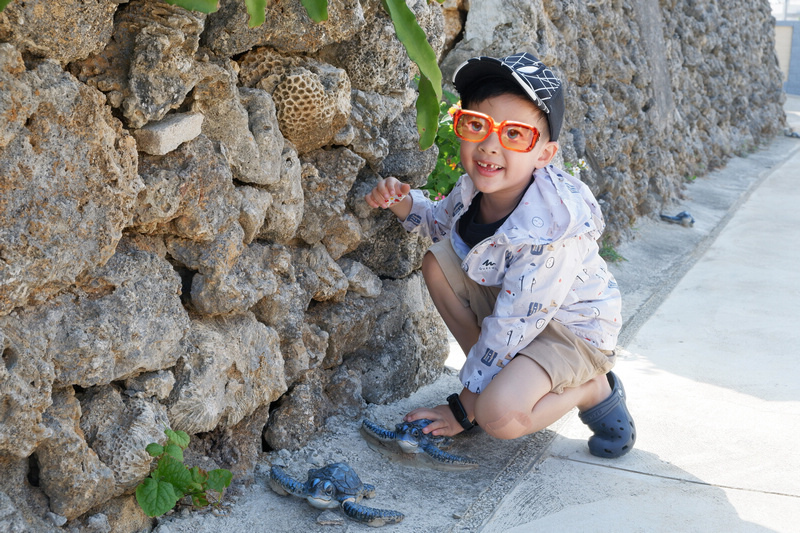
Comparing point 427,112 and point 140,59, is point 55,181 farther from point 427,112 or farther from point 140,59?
point 427,112

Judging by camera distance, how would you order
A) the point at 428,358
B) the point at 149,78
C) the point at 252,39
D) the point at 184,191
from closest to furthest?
the point at 149,78
the point at 184,191
the point at 252,39
the point at 428,358

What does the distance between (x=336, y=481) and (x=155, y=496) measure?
461 mm

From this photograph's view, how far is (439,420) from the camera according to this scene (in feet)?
7.68

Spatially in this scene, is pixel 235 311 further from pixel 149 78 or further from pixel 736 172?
pixel 736 172

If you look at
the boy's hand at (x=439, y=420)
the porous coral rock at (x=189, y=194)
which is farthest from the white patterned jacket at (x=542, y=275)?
the porous coral rock at (x=189, y=194)

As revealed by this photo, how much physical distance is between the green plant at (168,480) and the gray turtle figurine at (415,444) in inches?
23.7

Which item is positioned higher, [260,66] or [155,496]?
[260,66]

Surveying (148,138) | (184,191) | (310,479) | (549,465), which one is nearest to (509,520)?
(549,465)

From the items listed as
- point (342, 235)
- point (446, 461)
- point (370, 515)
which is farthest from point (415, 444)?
point (342, 235)

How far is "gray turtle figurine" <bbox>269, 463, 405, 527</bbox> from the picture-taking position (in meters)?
1.91

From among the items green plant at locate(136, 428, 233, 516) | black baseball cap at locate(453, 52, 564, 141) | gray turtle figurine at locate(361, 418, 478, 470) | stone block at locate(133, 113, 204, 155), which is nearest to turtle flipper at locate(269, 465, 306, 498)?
green plant at locate(136, 428, 233, 516)

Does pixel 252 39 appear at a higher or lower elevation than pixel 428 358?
higher

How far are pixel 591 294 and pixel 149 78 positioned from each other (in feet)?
4.39

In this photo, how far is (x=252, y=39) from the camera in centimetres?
191
